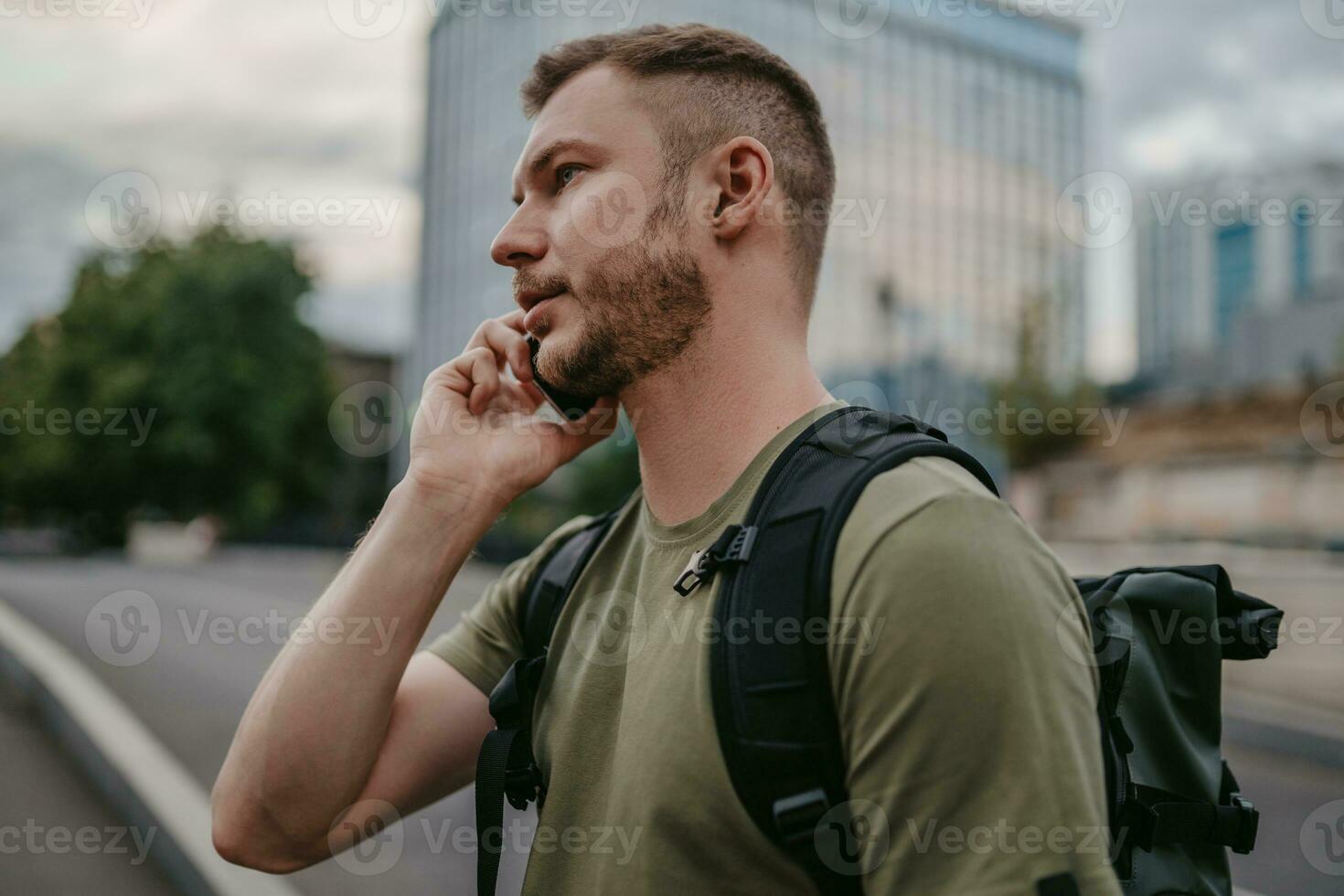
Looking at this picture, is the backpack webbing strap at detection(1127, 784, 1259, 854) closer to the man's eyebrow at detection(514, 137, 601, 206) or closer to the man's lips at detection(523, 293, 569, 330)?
the man's lips at detection(523, 293, 569, 330)

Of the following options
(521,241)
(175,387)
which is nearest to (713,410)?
(521,241)

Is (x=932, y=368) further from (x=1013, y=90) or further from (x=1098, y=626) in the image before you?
(x=1098, y=626)

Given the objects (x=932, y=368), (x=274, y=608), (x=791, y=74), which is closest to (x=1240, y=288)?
(x=932, y=368)

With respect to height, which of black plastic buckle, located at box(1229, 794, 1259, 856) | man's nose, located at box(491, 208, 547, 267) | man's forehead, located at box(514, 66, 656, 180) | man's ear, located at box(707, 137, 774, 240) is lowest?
black plastic buckle, located at box(1229, 794, 1259, 856)

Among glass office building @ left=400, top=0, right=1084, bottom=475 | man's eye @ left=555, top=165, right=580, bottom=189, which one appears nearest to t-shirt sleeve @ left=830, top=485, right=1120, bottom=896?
man's eye @ left=555, top=165, right=580, bottom=189

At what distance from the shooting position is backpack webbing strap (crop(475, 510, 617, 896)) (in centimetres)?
173

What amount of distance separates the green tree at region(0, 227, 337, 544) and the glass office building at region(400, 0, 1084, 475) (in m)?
11.1

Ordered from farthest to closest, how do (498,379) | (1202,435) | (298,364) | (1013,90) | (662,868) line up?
(1013,90) < (298,364) < (1202,435) < (498,379) < (662,868)

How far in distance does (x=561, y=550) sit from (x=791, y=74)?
110 cm

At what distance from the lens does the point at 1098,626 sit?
1.55 meters

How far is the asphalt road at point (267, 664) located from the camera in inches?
199

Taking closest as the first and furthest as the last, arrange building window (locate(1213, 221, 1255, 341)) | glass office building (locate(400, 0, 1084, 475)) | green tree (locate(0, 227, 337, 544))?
green tree (locate(0, 227, 337, 544)) < glass office building (locate(400, 0, 1084, 475)) < building window (locate(1213, 221, 1255, 341))

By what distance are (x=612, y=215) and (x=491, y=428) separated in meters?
0.56

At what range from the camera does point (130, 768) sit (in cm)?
556
